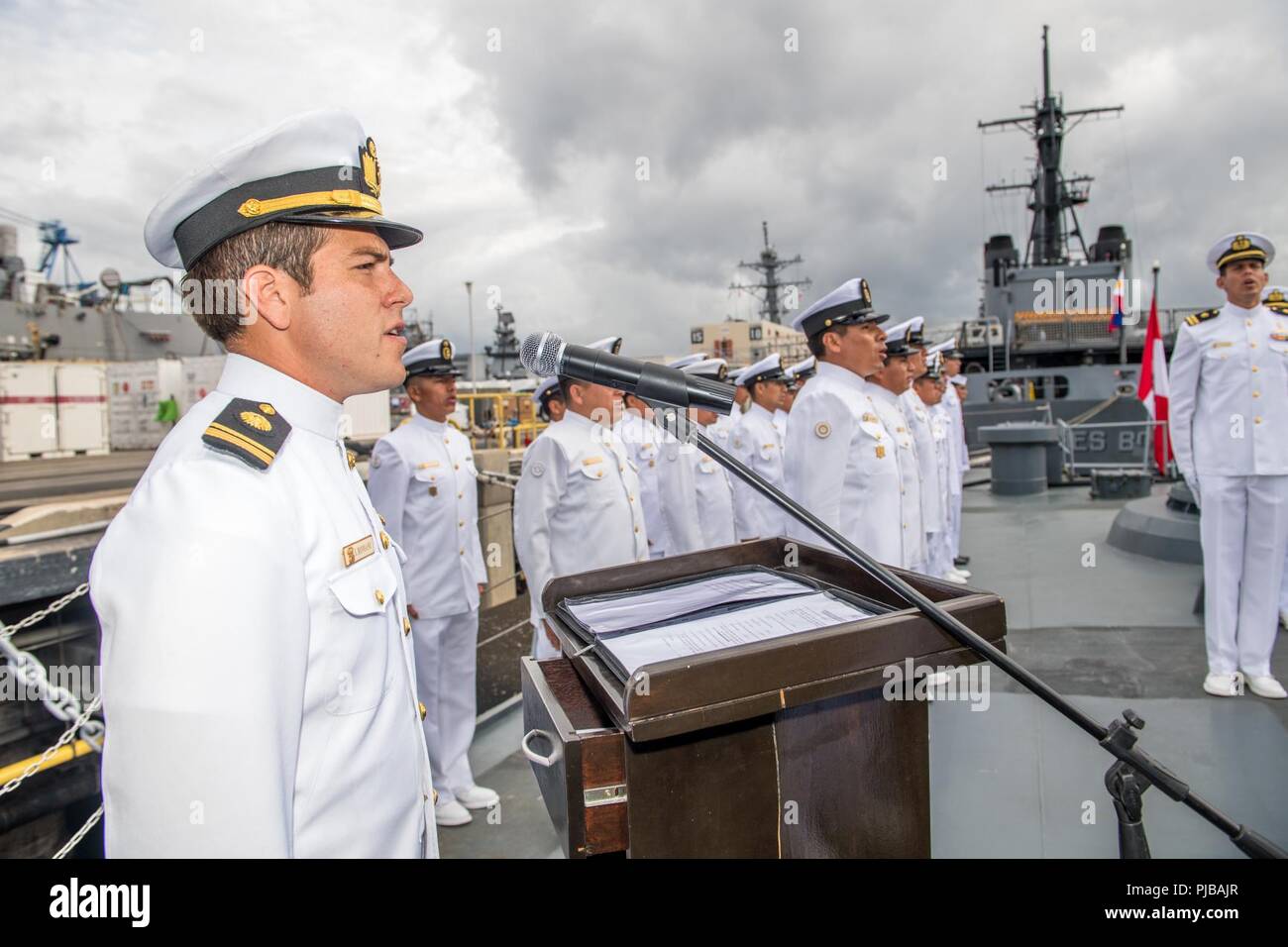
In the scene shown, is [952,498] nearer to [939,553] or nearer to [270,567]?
[939,553]

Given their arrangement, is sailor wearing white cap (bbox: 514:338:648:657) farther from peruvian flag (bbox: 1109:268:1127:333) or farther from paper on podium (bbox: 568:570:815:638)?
peruvian flag (bbox: 1109:268:1127:333)

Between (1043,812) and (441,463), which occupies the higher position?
(441,463)

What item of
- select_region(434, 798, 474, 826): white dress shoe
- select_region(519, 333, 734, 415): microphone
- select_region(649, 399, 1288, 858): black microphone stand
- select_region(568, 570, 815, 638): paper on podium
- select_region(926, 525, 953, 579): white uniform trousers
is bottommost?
select_region(434, 798, 474, 826): white dress shoe

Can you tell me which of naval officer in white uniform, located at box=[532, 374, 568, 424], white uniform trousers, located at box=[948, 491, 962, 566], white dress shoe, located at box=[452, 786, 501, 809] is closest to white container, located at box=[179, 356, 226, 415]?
naval officer in white uniform, located at box=[532, 374, 568, 424]

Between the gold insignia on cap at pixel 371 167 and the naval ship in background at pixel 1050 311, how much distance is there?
731 inches

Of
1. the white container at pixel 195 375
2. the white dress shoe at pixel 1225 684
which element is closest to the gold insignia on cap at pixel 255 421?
the white dress shoe at pixel 1225 684

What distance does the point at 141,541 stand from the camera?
0.87m

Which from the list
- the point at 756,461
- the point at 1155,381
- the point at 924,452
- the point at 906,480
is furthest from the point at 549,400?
the point at 1155,381

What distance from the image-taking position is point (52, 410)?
850 inches

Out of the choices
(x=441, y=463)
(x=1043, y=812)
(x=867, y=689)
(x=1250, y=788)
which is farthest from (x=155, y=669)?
(x=1250, y=788)

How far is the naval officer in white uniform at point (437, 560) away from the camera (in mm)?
3611

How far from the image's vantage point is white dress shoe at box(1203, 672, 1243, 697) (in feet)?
11.6
